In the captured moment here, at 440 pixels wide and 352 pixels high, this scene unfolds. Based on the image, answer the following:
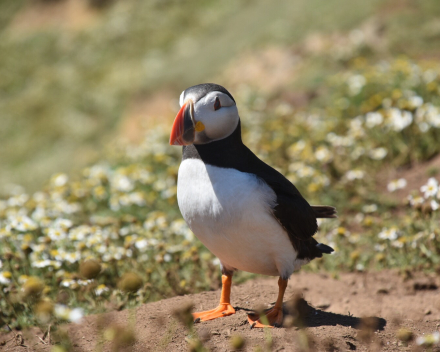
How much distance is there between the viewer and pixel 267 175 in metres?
3.17

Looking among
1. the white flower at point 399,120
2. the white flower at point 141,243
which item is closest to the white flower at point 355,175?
the white flower at point 399,120

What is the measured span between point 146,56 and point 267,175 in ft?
54.0

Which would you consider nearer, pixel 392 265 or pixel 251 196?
pixel 251 196

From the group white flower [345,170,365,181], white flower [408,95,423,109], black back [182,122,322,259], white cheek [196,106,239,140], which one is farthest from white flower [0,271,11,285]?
white flower [408,95,423,109]

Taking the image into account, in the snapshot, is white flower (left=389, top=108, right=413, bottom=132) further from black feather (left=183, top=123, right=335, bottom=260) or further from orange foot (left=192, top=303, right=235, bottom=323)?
orange foot (left=192, top=303, right=235, bottom=323)

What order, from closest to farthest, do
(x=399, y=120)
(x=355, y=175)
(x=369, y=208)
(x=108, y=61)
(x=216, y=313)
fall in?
1. (x=216, y=313)
2. (x=369, y=208)
3. (x=355, y=175)
4. (x=399, y=120)
5. (x=108, y=61)

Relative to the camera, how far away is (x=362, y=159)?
6.59 meters

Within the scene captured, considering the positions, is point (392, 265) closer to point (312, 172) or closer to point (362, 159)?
point (312, 172)

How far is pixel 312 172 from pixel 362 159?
984 mm

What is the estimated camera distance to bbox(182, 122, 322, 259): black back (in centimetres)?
305

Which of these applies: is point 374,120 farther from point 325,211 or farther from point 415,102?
point 325,211

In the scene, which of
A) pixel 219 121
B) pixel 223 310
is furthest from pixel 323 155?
pixel 219 121

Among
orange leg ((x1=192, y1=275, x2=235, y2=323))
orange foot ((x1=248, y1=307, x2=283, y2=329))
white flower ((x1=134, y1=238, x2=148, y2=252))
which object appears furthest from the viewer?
white flower ((x1=134, y1=238, x2=148, y2=252))

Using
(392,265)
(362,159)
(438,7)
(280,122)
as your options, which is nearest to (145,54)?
(438,7)
